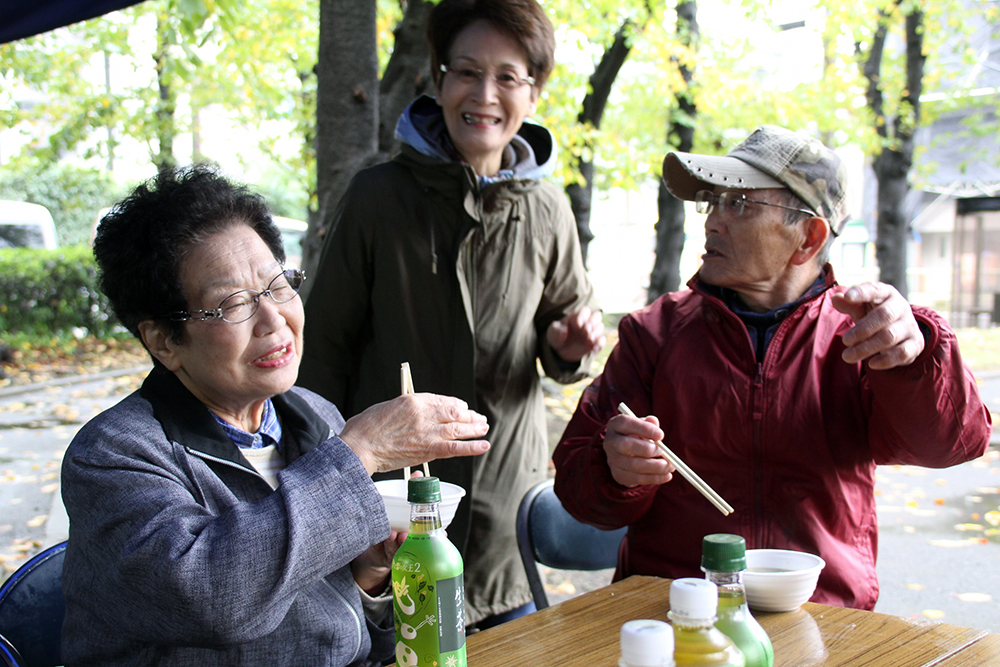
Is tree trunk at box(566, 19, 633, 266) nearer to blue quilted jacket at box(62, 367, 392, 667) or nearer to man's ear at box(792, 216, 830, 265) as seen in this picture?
man's ear at box(792, 216, 830, 265)

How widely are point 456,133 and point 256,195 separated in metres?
1.00

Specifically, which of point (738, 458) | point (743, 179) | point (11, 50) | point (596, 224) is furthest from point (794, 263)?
point (596, 224)

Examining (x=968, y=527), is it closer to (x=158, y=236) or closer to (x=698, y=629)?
(x=698, y=629)

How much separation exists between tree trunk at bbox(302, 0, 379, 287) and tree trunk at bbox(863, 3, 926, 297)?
9798 mm

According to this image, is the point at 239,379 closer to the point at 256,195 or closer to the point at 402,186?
the point at 256,195

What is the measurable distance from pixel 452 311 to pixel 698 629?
68.8 inches

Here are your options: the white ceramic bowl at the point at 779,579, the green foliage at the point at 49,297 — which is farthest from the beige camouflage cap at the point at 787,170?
the green foliage at the point at 49,297

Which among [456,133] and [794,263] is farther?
[456,133]

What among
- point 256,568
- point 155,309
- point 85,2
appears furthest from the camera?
point 85,2

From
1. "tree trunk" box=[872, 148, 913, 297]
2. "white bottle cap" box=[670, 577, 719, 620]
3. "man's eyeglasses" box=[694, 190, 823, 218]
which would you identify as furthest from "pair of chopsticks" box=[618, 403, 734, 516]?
"tree trunk" box=[872, 148, 913, 297]

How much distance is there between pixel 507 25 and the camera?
2.79 metres

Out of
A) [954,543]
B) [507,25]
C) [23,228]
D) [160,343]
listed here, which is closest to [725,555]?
[160,343]

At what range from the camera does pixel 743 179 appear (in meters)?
2.28

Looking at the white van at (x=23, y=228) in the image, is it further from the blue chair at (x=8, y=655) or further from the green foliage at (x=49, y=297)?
the blue chair at (x=8, y=655)
